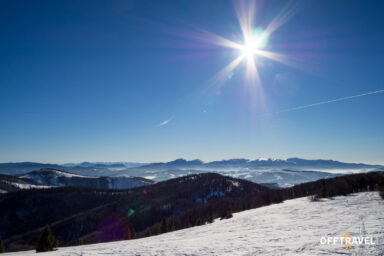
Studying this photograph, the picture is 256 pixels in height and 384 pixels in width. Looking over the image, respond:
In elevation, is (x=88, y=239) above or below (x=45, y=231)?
below

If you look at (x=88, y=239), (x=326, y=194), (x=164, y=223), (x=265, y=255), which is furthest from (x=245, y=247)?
(x=88, y=239)

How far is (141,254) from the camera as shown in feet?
51.0

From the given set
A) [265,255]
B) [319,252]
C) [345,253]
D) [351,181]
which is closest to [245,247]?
[265,255]

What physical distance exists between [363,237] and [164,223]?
7827 cm

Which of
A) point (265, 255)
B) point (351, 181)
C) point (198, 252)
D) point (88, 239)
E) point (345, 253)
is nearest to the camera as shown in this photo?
point (345, 253)

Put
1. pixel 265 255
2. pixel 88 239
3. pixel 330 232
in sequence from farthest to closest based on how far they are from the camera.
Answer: pixel 88 239 < pixel 330 232 < pixel 265 255

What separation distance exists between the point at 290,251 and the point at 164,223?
77254mm

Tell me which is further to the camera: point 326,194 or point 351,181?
point 351,181

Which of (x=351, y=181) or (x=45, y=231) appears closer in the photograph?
(x=45, y=231)

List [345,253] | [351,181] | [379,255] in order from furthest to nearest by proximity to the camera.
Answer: [351,181] < [345,253] < [379,255]

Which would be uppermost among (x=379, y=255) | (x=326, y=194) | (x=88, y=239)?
(x=379, y=255)

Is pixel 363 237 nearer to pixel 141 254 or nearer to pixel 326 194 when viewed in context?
pixel 141 254

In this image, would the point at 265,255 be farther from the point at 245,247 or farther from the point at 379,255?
the point at 379,255

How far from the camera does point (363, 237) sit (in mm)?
13695
